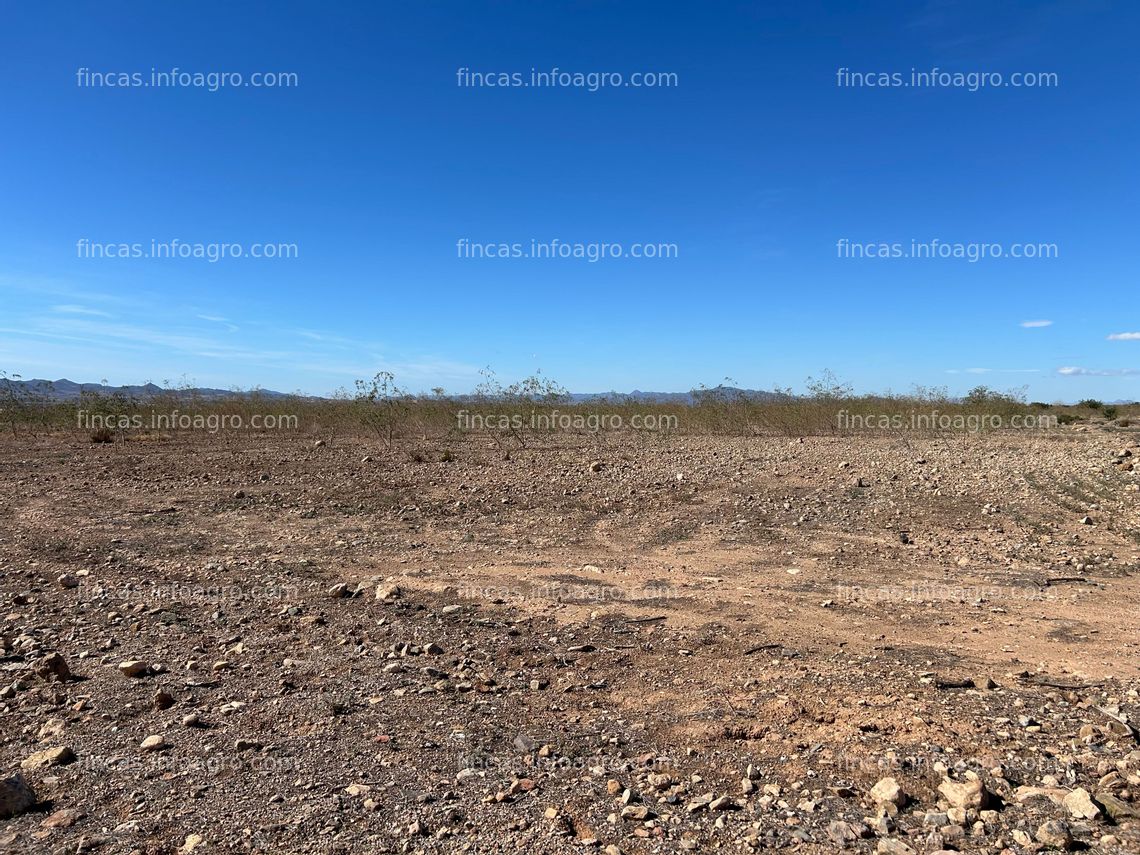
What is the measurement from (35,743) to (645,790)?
2.48 m

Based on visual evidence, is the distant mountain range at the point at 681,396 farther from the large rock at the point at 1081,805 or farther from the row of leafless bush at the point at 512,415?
the large rock at the point at 1081,805

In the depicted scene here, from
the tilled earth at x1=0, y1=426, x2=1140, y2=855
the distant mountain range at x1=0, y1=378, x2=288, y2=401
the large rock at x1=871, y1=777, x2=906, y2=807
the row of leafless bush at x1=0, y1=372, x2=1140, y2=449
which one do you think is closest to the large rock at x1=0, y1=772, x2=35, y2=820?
the tilled earth at x1=0, y1=426, x2=1140, y2=855

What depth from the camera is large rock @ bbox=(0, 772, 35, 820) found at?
228 cm

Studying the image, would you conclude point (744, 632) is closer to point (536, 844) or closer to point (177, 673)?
point (536, 844)

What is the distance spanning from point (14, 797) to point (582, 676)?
228cm

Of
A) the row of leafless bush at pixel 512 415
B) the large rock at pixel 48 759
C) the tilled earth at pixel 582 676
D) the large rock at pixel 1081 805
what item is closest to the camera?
the large rock at pixel 1081 805

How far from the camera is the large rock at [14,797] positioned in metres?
2.28

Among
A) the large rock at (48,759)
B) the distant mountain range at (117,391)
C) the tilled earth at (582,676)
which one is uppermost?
the distant mountain range at (117,391)

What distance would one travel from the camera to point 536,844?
2148 mm

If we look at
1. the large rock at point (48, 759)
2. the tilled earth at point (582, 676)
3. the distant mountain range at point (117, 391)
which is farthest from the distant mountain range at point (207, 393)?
the large rock at point (48, 759)

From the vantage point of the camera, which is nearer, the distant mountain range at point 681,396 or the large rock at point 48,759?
the large rock at point 48,759

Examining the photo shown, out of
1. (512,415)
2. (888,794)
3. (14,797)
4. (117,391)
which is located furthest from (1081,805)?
(117,391)

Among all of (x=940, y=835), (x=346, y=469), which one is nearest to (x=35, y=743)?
(x=940, y=835)

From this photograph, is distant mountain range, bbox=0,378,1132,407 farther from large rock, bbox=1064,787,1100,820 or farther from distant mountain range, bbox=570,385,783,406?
large rock, bbox=1064,787,1100,820
